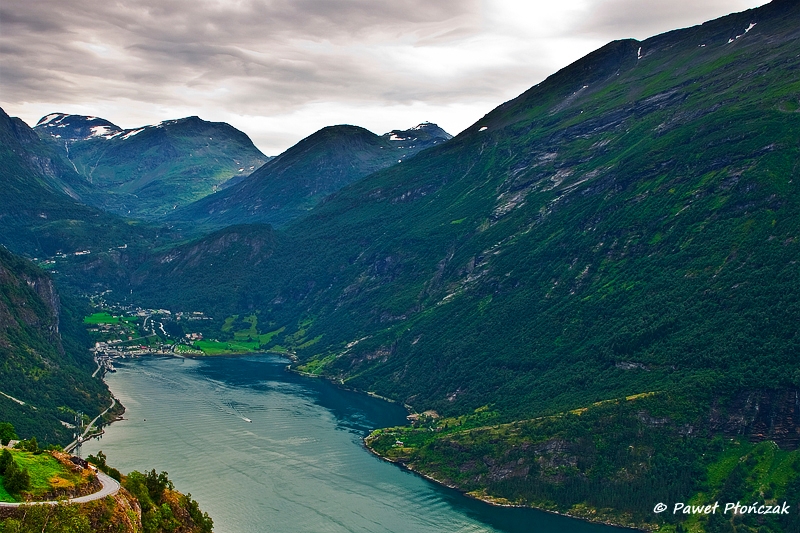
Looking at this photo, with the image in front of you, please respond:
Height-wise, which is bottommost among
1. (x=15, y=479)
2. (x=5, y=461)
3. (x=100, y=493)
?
(x=100, y=493)

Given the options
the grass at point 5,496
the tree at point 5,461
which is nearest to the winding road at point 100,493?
the grass at point 5,496

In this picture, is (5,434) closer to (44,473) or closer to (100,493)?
(44,473)

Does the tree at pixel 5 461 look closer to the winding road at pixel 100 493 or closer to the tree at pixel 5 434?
the winding road at pixel 100 493

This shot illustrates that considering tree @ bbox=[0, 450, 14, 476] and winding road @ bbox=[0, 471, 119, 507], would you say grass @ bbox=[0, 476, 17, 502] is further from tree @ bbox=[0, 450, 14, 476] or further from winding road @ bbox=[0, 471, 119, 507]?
tree @ bbox=[0, 450, 14, 476]

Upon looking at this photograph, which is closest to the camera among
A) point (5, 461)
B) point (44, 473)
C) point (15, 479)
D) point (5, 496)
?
point (5, 496)

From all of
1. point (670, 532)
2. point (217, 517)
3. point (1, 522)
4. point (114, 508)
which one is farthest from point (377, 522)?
point (1, 522)

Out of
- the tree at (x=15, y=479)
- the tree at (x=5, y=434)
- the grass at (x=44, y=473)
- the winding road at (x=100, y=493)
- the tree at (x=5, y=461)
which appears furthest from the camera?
the tree at (x=5, y=434)

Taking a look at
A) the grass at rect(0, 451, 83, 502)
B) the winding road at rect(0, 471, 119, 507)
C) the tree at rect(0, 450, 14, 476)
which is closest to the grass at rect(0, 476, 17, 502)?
the grass at rect(0, 451, 83, 502)

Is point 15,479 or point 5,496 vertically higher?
point 15,479

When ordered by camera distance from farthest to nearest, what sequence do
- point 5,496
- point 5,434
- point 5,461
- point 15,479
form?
point 5,434 < point 5,461 < point 15,479 < point 5,496

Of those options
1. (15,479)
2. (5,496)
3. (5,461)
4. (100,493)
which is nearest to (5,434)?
(5,461)

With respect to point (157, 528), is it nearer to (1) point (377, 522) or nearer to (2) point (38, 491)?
(2) point (38, 491)
